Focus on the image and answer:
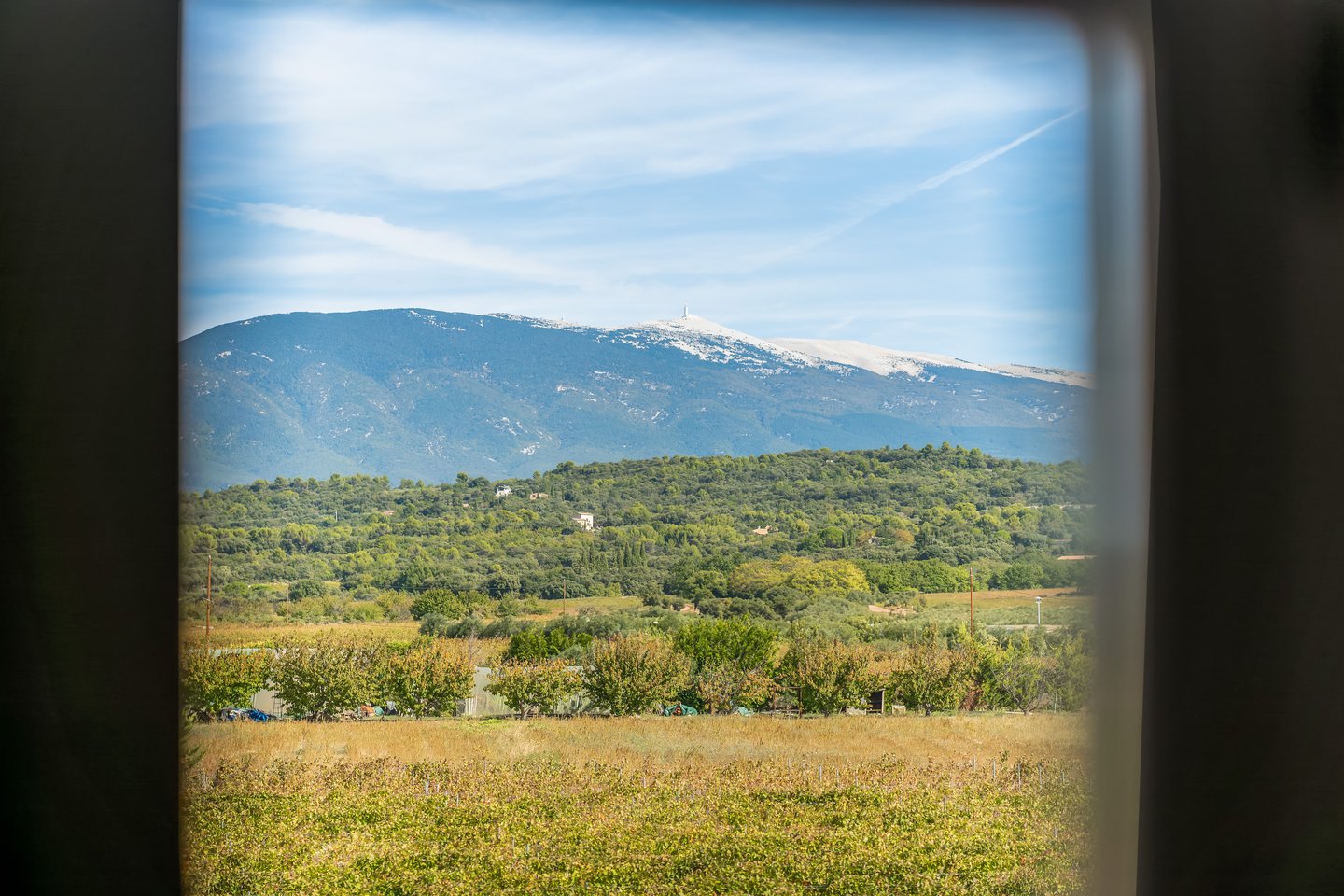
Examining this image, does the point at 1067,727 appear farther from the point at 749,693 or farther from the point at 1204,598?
the point at 749,693

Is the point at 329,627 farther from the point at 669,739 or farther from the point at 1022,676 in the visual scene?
the point at 1022,676

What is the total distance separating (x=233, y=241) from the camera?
5.60 ft

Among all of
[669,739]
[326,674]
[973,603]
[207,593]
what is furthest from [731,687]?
[207,593]

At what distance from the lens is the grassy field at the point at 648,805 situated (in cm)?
207

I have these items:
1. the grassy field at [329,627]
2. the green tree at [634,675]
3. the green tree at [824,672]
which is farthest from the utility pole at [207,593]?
the green tree at [824,672]

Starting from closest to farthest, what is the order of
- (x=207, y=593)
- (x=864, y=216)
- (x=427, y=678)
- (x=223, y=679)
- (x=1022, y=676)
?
(x=207, y=593) → (x=223, y=679) → (x=1022, y=676) → (x=427, y=678) → (x=864, y=216)

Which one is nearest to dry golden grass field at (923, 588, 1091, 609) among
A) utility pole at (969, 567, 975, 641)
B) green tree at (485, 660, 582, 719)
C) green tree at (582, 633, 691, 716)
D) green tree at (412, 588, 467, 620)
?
utility pole at (969, 567, 975, 641)

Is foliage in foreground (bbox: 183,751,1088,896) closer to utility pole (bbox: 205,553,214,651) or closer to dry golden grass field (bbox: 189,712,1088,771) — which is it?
dry golden grass field (bbox: 189,712,1088,771)

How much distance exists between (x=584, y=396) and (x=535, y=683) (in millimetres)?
868

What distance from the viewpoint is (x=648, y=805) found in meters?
2.48

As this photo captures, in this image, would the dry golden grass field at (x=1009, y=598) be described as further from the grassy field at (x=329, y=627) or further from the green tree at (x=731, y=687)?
the grassy field at (x=329, y=627)

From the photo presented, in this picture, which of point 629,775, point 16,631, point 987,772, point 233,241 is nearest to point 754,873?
point 629,775

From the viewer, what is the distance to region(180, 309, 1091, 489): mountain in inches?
84.4

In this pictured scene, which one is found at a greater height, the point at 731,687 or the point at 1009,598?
the point at 1009,598
